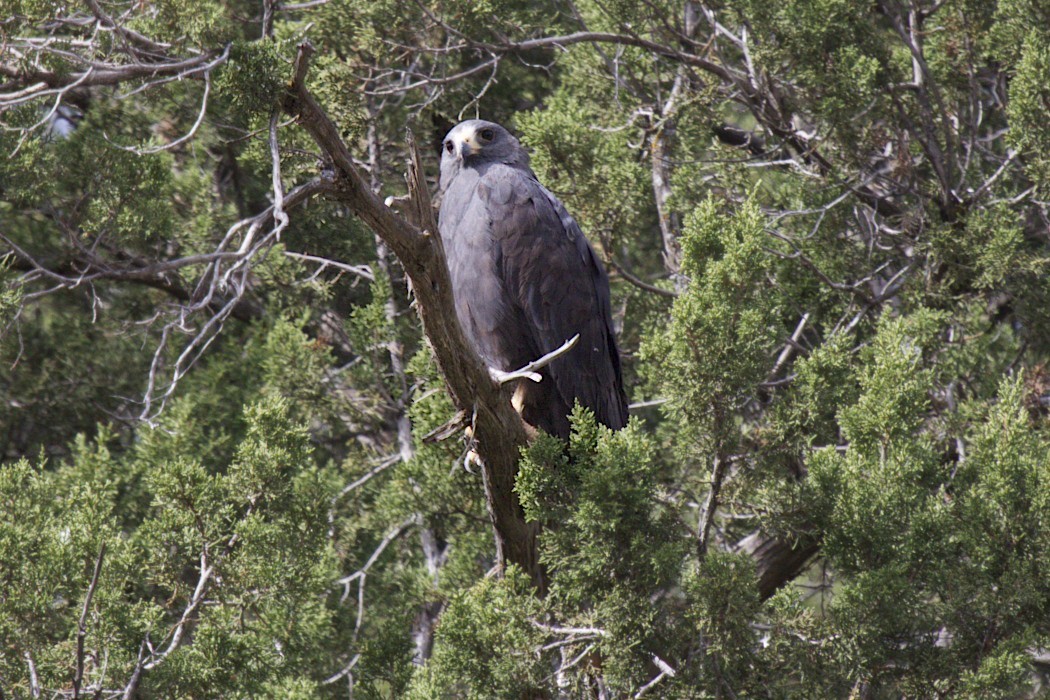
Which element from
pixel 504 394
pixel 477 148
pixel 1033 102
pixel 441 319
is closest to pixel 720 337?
pixel 504 394

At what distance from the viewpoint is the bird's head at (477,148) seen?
188 inches

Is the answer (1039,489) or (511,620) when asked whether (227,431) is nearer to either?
(511,620)

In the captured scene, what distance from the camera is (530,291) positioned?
446 cm

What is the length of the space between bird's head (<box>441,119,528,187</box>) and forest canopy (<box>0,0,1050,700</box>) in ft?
0.61

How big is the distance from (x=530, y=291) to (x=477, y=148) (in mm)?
772

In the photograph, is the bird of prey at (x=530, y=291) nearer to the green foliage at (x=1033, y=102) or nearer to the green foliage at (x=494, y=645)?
the green foliage at (x=494, y=645)

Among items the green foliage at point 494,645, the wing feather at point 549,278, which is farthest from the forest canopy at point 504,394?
the wing feather at point 549,278

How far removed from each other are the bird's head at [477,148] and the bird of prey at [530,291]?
22 cm

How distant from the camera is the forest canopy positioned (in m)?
3.38

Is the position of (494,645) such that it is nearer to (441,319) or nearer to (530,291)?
(441,319)

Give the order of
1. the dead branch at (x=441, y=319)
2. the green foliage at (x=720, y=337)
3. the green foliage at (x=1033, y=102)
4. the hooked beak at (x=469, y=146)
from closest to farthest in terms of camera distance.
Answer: the dead branch at (x=441, y=319) → the green foliage at (x=720, y=337) → the green foliage at (x=1033, y=102) → the hooked beak at (x=469, y=146)

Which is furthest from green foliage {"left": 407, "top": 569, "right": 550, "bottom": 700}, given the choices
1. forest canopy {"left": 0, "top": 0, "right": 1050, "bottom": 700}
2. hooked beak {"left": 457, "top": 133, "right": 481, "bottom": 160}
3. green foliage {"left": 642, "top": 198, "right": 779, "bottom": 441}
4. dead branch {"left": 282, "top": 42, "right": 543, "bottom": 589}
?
hooked beak {"left": 457, "top": 133, "right": 481, "bottom": 160}

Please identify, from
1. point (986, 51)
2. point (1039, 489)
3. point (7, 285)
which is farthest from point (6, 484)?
point (986, 51)

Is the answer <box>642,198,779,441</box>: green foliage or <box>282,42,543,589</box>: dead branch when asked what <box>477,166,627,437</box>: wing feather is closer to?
<box>282,42,543,589</box>: dead branch
